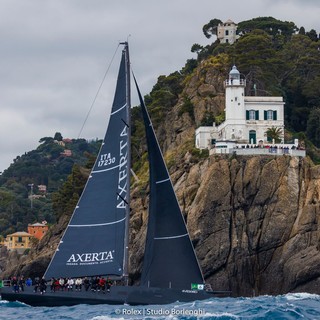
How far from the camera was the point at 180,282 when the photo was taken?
51.0m

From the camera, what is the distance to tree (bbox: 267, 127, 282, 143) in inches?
3740

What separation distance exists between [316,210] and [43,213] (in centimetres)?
10600

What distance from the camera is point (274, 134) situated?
95.1 meters

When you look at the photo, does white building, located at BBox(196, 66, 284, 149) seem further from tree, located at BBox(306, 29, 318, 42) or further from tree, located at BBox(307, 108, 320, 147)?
tree, located at BBox(306, 29, 318, 42)

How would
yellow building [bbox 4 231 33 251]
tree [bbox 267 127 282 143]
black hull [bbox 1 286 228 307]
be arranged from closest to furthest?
black hull [bbox 1 286 228 307], tree [bbox 267 127 282 143], yellow building [bbox 4 231 33 251]

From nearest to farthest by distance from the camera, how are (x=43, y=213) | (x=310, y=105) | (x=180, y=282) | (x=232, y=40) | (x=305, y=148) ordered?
(x=180, y=282) → (x=305, y=148) → (x=310, y=105) → (x=232, y=40) → (x=43, y=213)

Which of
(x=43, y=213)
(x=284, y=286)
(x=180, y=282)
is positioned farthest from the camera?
(x=43, y=213)

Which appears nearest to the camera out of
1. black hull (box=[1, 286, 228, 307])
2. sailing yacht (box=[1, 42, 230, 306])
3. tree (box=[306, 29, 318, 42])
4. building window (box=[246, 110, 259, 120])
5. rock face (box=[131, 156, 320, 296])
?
black hull (box=[1, 286, 228, 307])

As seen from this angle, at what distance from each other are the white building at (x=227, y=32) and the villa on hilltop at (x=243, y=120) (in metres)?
33.1

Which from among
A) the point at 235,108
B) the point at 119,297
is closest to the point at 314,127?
the point at 235,108

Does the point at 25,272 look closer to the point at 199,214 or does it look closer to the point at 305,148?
the point at 199,214

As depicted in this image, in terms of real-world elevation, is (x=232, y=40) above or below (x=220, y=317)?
above

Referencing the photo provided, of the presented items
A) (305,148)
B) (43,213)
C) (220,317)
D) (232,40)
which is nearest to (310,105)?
(305,148)

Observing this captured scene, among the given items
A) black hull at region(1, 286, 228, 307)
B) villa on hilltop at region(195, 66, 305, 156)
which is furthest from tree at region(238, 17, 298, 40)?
black hull at region(1, 286, 228, 307)
